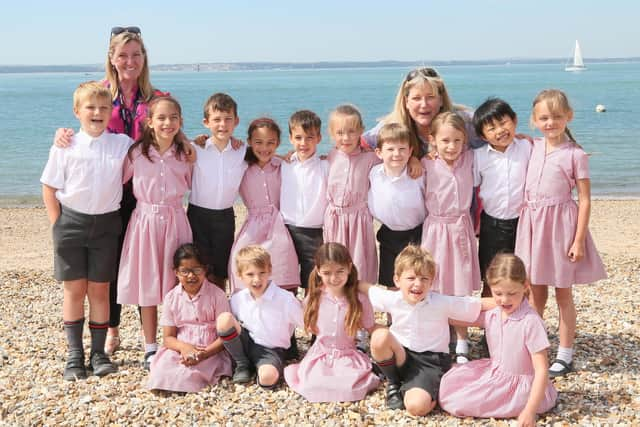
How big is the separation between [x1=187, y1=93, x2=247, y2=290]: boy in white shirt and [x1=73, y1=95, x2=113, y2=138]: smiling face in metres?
0.72

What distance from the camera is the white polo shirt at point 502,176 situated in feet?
16.7

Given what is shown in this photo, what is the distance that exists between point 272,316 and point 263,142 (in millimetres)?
1375

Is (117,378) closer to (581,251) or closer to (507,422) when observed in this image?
(507,422)

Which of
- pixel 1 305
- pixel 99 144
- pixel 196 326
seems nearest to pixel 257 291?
pixel 196 326

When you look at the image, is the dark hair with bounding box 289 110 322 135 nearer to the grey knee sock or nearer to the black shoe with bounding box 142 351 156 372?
the black shoe with bounding box 142 351 156 372

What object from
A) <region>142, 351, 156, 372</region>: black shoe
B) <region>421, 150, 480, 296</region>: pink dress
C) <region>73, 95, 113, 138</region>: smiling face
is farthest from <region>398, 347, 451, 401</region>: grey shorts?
<region>73, 95, 113, 138</region>: smiling face

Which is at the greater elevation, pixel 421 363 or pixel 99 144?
pixel 99 144

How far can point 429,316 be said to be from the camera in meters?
4.73

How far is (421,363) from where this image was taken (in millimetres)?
4715

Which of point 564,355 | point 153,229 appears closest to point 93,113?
point 153,229

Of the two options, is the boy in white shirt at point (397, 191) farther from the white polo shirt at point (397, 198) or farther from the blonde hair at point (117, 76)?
the blonde hair at point (117, 76)

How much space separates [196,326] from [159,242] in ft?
2.30

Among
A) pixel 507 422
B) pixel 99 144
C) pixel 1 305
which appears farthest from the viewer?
pixel 1 305

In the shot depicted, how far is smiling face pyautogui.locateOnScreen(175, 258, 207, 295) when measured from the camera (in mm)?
5039
